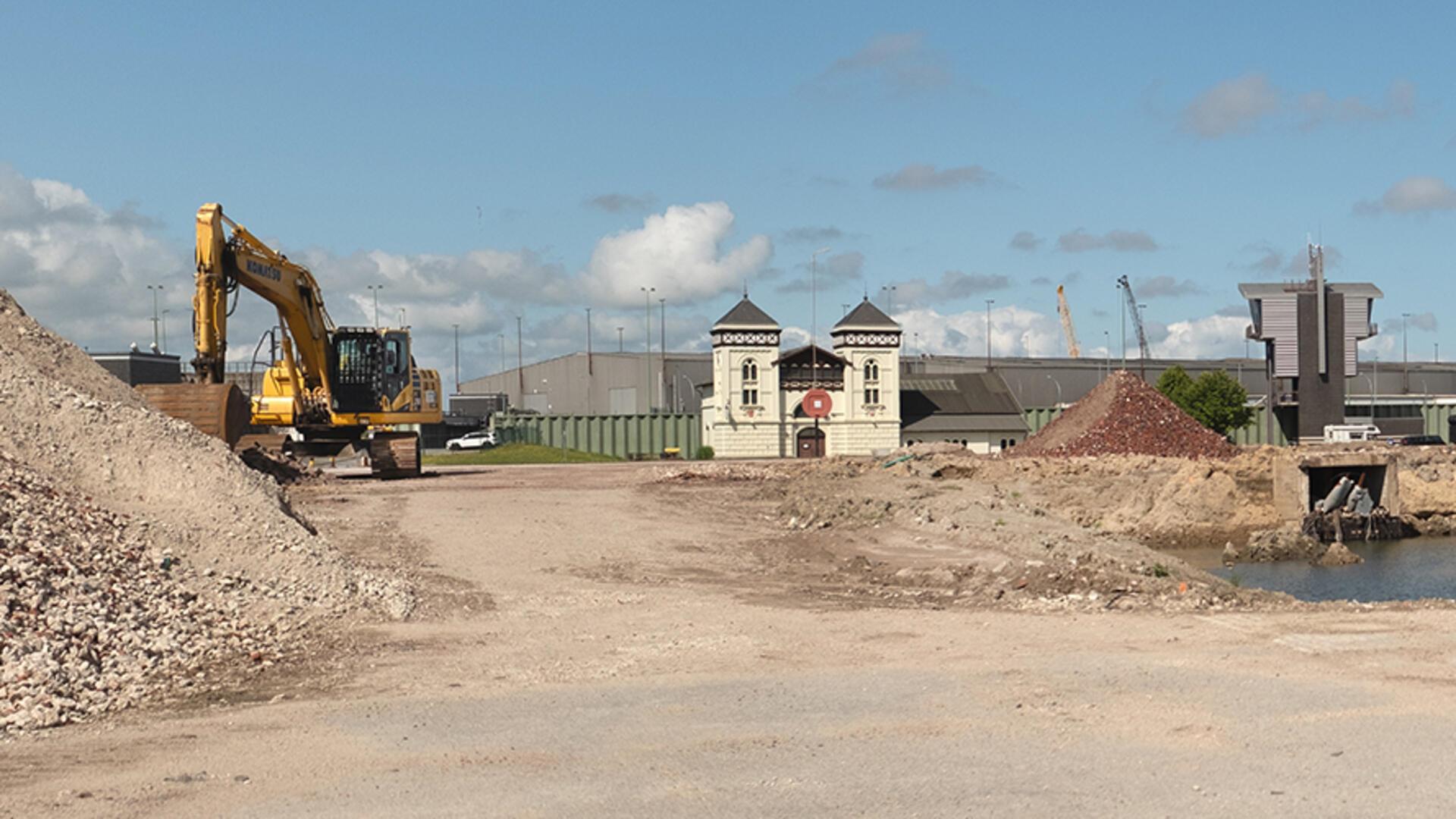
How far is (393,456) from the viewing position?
44.0 metres

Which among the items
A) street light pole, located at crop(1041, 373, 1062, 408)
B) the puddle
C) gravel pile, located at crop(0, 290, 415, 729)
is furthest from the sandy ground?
street light pole, located at crop(1041, 373, 1062, 408)

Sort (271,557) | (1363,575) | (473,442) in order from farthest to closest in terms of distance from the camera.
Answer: (473,442), (1363,575), (271,557)

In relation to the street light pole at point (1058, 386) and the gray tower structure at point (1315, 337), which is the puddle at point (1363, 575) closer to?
the gray tower structure at point (1315, 337)

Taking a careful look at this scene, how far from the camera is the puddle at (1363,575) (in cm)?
3028

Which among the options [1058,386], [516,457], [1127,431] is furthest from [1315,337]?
[516,457]

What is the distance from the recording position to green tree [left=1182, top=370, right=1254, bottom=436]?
279 ft

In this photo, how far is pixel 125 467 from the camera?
21.1m

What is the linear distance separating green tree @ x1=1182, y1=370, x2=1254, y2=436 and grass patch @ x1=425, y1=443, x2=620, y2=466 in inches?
1413

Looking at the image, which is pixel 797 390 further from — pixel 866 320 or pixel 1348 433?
pixel 1348 433

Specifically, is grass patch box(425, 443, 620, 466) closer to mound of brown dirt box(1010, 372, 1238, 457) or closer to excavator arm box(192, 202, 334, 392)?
excavator arm box(192, 202, 334, 392)

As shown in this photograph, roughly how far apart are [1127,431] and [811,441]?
2509 centimetres

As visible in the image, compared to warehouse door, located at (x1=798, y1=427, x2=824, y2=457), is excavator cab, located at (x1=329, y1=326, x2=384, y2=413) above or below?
above

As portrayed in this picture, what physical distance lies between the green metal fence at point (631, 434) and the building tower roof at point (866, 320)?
10296mm

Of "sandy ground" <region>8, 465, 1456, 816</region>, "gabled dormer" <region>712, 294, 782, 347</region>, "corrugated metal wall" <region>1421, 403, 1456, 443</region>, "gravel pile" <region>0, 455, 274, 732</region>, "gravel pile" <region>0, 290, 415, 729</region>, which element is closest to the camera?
"sandy ground" <region>8, 465, 1456, 816</region>
